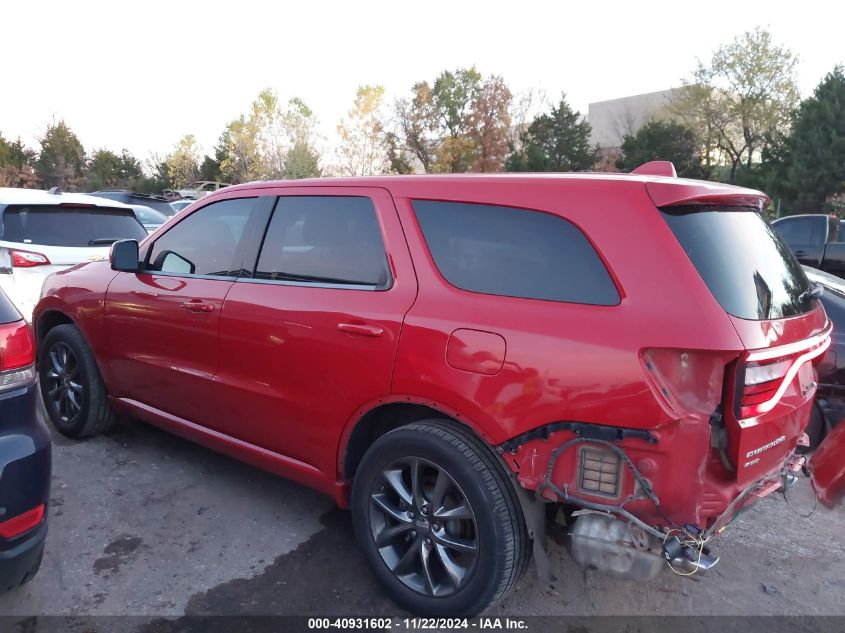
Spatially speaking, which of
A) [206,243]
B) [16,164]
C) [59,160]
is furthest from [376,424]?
[16,164]

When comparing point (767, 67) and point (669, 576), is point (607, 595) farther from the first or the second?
point (767, 67)

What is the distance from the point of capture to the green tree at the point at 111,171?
44.2 m

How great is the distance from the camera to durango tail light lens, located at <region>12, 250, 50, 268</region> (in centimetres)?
586

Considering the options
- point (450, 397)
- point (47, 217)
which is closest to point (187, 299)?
point (450, 397)

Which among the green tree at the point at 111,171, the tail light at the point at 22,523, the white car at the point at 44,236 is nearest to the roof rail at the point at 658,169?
the tail light at the point at 22,523

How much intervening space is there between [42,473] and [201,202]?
6.38 ft

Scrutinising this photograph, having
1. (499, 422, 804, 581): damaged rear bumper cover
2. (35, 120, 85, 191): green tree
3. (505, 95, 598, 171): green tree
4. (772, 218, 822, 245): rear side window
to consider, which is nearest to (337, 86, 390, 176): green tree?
(505, 95, 598, 171): green tree

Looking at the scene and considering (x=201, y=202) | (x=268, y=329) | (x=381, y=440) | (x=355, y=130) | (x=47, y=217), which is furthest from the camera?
(x=355, y=130)

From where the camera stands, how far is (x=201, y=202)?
387 cm

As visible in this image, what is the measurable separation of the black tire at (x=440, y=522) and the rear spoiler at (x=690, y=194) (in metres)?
1.15

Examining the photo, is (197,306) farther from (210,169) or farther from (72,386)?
(210,169)

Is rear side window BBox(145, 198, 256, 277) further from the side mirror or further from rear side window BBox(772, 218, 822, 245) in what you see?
rear side window BBox(772, 218, 822, 245)

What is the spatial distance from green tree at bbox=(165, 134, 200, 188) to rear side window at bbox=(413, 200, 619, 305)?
4725 centimetres

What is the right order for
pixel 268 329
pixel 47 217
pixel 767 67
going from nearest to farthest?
pixel 268 329
pixel 47 217
pixel 767 67
